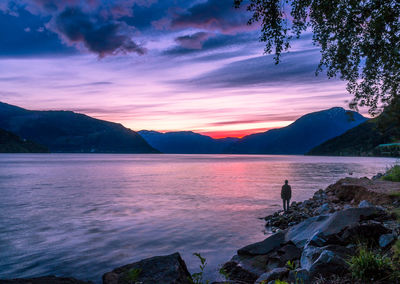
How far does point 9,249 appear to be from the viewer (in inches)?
560

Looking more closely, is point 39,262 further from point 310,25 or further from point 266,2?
point 310,25

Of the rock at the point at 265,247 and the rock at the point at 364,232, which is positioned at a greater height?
the rock at the point at 364,232

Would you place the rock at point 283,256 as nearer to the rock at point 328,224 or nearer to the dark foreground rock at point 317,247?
the dark foreground rock at point 317,247

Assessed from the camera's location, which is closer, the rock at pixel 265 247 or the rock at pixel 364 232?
the rock at pixel 364 232

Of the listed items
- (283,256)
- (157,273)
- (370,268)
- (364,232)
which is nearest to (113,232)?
(157,273)

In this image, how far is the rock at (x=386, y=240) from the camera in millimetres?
7418

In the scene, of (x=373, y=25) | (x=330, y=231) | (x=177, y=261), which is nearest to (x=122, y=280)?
(x=177, y=261)

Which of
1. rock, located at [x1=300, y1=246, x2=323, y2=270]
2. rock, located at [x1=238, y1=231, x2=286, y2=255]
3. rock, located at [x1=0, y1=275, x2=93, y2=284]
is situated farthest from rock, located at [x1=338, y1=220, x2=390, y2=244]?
rock, located at [x1=0, y1=275, x2=93, y2=284]

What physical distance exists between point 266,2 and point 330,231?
26.3ft

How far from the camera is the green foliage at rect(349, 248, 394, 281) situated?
18.3ft

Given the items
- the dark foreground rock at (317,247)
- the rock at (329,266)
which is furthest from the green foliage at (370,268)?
the rock at (329,266)

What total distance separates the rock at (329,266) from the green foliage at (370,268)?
466mm

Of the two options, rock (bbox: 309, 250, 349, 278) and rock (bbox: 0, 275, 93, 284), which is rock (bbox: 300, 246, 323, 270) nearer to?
rock (bbox: 309, 250, 349, 278)

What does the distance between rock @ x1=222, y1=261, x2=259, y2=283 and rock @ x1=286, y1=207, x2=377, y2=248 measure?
2.20 m
